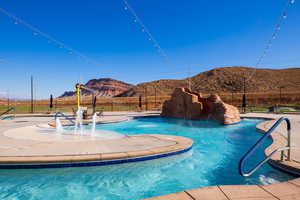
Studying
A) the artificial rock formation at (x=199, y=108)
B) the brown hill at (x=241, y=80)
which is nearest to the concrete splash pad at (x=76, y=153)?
the artificial rock formation at (x=199, y=108)

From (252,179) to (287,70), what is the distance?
394 feet

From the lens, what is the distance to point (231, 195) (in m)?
2.96

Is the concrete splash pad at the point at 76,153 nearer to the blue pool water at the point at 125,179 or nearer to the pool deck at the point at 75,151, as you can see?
the pool deck at the point at 75,151

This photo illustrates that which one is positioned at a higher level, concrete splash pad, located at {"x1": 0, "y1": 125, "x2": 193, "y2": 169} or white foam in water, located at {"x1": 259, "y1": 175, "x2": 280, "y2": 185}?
concrete splash pad, located at {"x1": 0, "y1": 125, "x2": 193, "y2": 169}

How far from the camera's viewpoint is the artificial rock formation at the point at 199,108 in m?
14.6

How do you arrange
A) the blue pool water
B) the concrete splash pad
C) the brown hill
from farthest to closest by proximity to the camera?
the brown hill → the concrete splash pad → the blue pool water

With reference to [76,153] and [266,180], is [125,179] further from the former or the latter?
[266,180]

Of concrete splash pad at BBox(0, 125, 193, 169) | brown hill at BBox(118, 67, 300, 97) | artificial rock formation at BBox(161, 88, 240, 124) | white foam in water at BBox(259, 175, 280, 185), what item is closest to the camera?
white foam in water at BBox(259, 175, 280, 185)

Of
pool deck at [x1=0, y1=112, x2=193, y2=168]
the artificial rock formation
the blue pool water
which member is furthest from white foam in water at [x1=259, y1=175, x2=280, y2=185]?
the artificial rock formation

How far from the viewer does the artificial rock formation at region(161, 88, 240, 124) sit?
14.6 metres

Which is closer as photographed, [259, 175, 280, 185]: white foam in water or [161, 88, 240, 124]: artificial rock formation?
[259, 175, 280, 185]: white foam in water

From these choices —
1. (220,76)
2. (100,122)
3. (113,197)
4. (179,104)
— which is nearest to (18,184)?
(113,197)

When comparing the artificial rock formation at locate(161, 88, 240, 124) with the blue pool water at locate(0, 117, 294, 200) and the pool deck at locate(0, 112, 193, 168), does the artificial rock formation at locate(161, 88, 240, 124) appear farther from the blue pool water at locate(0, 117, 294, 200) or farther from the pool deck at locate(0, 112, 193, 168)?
the blue pool water at locate(0, 117, 294, 200)

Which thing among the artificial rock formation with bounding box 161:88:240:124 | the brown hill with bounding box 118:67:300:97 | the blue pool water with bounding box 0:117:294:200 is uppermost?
the brown hill with bounding box 118:67:300:97
